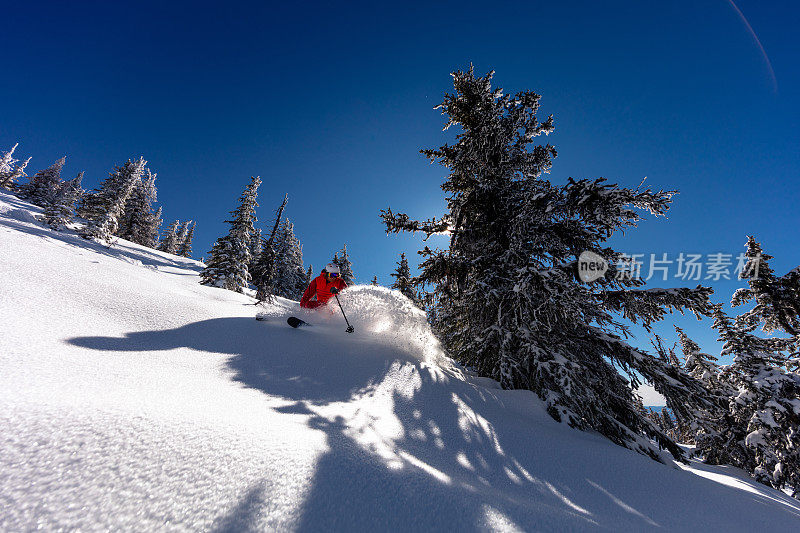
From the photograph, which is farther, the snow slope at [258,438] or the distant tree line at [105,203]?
the distant tree line at [105,203]

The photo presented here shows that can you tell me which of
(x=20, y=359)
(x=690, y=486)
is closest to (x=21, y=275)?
(x=20, y=359)

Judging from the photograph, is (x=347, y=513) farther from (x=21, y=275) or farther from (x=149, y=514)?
(x=21, y=275)

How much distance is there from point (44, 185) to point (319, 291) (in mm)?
66866

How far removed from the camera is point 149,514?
3.29 feet

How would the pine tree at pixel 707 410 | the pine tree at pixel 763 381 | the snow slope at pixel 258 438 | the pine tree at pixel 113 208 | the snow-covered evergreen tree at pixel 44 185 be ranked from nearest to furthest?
the snow slope at pixel 258 438 → the pine tree at pixel 707 410 → the pine tree at pixel 763 381 → the pine tree at pixel 113 208 → the snow-covered evergreen tree at pixel 44 185

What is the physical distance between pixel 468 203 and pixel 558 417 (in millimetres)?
4960

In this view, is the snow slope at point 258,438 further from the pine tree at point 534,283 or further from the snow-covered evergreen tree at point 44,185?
the snow-covered evergreen tree at point 44,185

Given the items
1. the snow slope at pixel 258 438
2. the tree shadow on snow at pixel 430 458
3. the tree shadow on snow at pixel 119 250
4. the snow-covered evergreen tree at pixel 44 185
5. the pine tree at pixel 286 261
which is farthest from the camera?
the snow-covered evergreen tree at pixel 44 185

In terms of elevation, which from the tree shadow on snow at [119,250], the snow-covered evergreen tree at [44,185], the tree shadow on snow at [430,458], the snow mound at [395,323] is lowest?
the tree shadow on snow at [119,250]

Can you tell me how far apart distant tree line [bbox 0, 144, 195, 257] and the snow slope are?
88.3ft

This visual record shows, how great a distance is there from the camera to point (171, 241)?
174 feet

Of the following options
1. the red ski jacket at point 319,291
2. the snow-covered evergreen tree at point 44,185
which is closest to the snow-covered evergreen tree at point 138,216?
the snow-covered evergreen tree at point 44,185

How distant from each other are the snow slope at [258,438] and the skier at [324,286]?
2253 mm

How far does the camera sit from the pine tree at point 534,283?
4.89 meters
